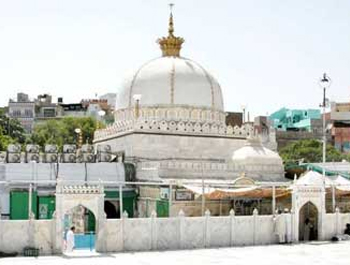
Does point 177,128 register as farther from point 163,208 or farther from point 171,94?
point 163,208

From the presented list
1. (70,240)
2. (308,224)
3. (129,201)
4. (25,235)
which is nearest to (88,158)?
(129,201)

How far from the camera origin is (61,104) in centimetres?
9250

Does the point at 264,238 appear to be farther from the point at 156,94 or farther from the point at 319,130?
the point at 319,130

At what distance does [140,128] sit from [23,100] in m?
65.2

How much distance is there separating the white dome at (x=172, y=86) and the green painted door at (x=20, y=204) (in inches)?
341

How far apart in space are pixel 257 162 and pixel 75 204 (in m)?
12.0

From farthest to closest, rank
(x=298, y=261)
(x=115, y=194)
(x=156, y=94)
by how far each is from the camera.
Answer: (x=156, y=94) → (x=115, y=194) → (x=298, y=261)

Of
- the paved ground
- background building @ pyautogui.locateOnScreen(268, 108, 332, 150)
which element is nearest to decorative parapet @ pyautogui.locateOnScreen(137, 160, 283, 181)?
the paved ground

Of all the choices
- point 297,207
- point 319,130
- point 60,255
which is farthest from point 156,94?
point 319,130

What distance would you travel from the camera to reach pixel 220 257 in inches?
797

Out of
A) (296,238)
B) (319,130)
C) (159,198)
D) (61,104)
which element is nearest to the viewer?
(296,238)

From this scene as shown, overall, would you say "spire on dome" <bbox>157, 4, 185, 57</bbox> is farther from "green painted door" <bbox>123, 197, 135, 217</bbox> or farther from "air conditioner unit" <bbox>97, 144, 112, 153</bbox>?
"green painted door" <bbox>123, 197, 135, 217</bbox>

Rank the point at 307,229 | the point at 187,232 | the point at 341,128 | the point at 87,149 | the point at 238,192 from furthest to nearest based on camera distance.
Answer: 1. the point at 341,128
2. the point at 87,149
3. the point at 238,192
4. the point at 307,229
5. the point at 187,232

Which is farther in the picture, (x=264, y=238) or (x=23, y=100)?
(x=23, y=100)
